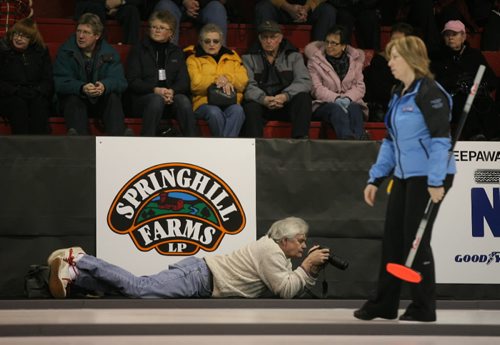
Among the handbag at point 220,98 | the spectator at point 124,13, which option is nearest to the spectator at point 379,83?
the handbag at point 220,98

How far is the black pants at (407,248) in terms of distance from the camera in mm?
5973

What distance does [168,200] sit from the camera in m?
7.85

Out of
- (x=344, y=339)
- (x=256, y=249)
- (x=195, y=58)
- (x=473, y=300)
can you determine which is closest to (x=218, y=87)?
(x=195, y=58)

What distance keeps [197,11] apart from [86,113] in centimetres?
225

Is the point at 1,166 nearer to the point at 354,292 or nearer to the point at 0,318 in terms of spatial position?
the point at 0,318

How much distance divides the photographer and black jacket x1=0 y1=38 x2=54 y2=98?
6.31 ft

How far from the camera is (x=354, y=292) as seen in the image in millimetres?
7984

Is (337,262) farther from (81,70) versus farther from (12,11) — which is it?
(12,11)

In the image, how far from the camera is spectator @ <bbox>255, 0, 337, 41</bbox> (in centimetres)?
1048

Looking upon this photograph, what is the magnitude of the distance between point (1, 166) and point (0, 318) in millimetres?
1586

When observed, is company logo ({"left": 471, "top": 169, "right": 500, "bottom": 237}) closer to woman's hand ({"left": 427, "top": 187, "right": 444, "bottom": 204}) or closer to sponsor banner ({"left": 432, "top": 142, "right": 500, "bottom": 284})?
sponsor banner ({"left": 432, "top": 142, "right": 500, "bottom": 284})

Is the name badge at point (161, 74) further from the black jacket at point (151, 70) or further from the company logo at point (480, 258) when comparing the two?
the company logo at point (480, 258)

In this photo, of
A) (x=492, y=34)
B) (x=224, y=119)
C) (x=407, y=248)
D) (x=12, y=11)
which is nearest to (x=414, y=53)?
(x=407, y=248)

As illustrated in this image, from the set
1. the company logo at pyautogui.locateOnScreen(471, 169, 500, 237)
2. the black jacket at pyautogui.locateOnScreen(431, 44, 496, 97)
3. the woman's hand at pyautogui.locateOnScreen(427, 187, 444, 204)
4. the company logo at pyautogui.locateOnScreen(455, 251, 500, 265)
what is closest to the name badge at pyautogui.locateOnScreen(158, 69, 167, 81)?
the black jacket at pyautogui.locateOnScreen(431, 44, 496, 97)
